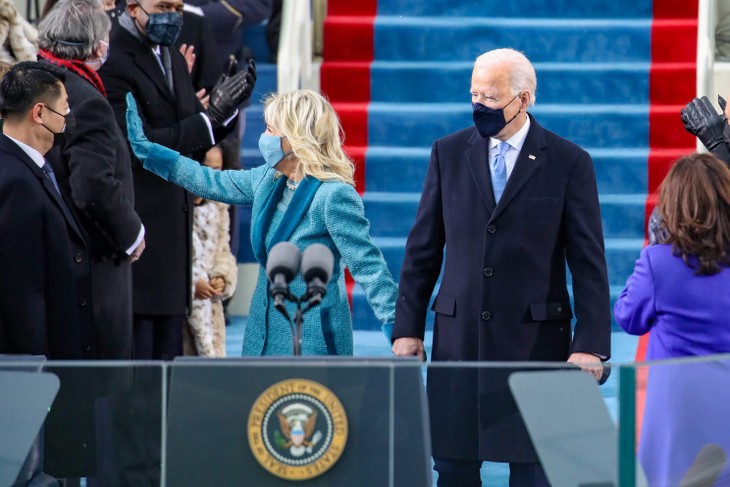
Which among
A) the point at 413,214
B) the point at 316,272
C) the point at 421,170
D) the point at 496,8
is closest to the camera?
the point at 316,272

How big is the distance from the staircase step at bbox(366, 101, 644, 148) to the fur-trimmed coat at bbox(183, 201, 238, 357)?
219 centimetres

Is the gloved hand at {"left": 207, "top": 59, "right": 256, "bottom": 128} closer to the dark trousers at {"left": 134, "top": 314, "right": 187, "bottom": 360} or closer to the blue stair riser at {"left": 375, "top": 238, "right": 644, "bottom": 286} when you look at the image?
the dark trousers at {"left": 134, "top": 314, "right": 187, "bottom": 360}

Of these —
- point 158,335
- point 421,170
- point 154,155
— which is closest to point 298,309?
point 154,155

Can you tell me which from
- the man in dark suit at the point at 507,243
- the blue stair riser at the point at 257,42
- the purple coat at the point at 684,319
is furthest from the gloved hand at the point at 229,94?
the blue stair riser at the point at 257,42

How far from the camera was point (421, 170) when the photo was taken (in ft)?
29.4

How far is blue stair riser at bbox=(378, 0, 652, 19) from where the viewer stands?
32.0 feet

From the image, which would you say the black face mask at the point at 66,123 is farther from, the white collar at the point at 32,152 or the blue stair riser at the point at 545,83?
the blue stair riser at the point at 545,83

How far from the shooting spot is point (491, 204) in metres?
4.59

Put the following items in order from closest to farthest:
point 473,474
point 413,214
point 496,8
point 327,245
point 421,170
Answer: point 473,474
point 327,245
point 413,214
point 421,170
point 496,8

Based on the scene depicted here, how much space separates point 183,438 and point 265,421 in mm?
204

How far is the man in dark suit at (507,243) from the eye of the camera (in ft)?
15.0

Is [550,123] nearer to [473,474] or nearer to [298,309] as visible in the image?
[473,474]

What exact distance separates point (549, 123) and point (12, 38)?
12.5 feet

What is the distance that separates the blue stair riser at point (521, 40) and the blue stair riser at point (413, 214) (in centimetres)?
113
